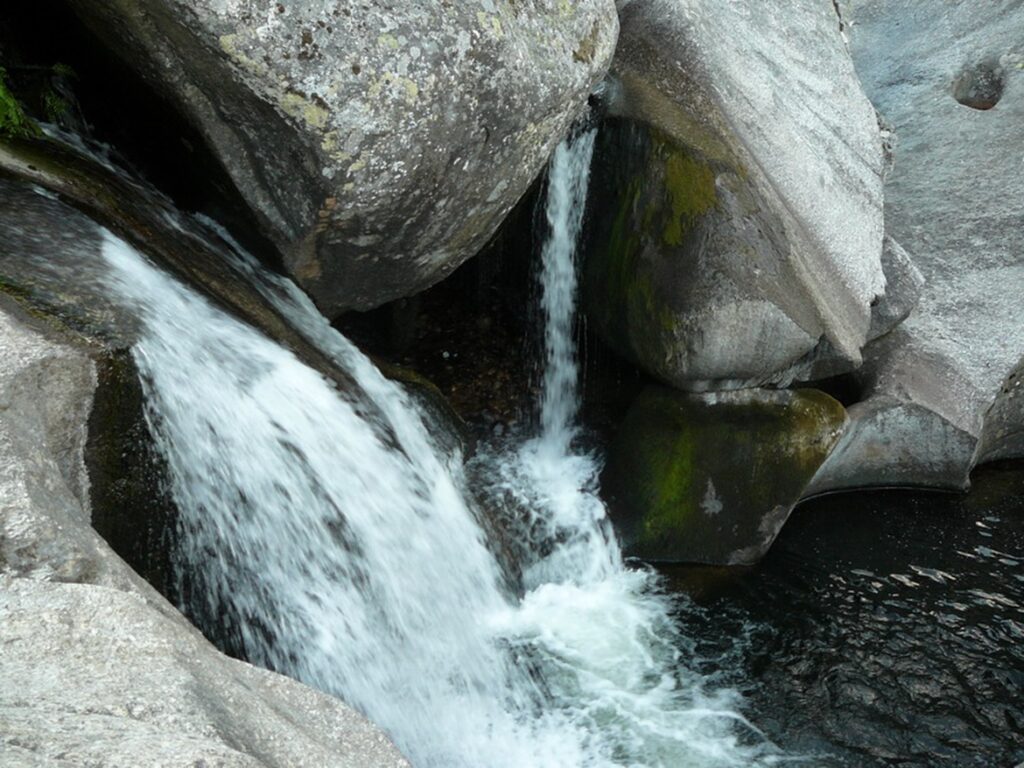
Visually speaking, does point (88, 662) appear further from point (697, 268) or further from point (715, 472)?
point (715, 472)

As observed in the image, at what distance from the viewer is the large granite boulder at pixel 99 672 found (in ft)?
6.57

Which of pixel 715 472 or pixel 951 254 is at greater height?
pixel 951 254

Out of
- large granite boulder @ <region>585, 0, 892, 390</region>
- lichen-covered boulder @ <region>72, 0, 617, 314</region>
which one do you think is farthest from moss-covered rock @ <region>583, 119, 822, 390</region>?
lichen-covered boulder @ <region>72, 0, 617, 314</region>

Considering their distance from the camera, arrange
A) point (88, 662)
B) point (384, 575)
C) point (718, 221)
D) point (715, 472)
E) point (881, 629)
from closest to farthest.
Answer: point (88, 662) < point (384, 575) < point (881, 629) < point (718, 221) < point (715, 472)

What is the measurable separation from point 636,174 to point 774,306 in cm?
120

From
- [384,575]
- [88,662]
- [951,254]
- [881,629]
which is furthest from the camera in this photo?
[951,254]

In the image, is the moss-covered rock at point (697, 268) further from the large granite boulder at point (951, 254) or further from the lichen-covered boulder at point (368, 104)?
the large granite boulder at point (951, 254)

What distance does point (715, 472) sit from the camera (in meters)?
6.48

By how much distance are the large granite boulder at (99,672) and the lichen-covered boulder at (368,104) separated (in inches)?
64.1

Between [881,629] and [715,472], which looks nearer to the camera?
[881,629]

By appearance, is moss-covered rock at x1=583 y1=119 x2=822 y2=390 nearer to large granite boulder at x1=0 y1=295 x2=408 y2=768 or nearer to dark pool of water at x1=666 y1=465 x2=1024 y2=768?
dark pool of water at x1=666 y1=465 x2=1024 y2=768

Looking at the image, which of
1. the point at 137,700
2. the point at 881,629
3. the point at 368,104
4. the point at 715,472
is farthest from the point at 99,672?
the point at 881,629

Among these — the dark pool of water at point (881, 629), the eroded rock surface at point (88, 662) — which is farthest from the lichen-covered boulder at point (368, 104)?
the dark pool of water at point (881, 629)

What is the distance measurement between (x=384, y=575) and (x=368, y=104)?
2.22 m
